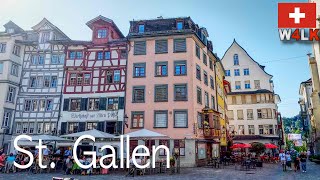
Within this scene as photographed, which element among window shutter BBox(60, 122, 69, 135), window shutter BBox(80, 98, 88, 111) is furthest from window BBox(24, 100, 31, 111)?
window shutter BBox(80, 98, 88, 111)

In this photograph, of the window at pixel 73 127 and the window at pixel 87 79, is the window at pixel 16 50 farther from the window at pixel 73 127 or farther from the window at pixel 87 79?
the window at pixel 73 127

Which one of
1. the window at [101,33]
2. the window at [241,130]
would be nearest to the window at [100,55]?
the window at [101,33]

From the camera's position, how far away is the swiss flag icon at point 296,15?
11.0 meters

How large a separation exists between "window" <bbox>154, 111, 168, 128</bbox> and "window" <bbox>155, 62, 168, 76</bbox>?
14.2 feet

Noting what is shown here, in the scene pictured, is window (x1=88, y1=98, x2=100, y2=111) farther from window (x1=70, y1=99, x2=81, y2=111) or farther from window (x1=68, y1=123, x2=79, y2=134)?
window (x1=68, y1=123, x2=79, y2=134)

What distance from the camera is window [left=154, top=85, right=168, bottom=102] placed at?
2855 cm

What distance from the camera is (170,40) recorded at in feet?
97.6

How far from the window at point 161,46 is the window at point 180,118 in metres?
7.05

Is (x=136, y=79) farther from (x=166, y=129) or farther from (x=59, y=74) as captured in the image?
(x=59, y=74)

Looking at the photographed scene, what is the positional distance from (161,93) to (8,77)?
707 inches

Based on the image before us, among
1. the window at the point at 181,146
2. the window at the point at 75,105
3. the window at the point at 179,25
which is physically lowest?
the window at the point at 181,146

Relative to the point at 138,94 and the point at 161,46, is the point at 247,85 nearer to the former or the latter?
the point at 161,46

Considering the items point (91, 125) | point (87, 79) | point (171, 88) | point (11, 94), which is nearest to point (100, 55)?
point (87, 79)

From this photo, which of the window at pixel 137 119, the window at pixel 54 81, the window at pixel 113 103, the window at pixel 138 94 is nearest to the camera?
the window at pixel 137 119
